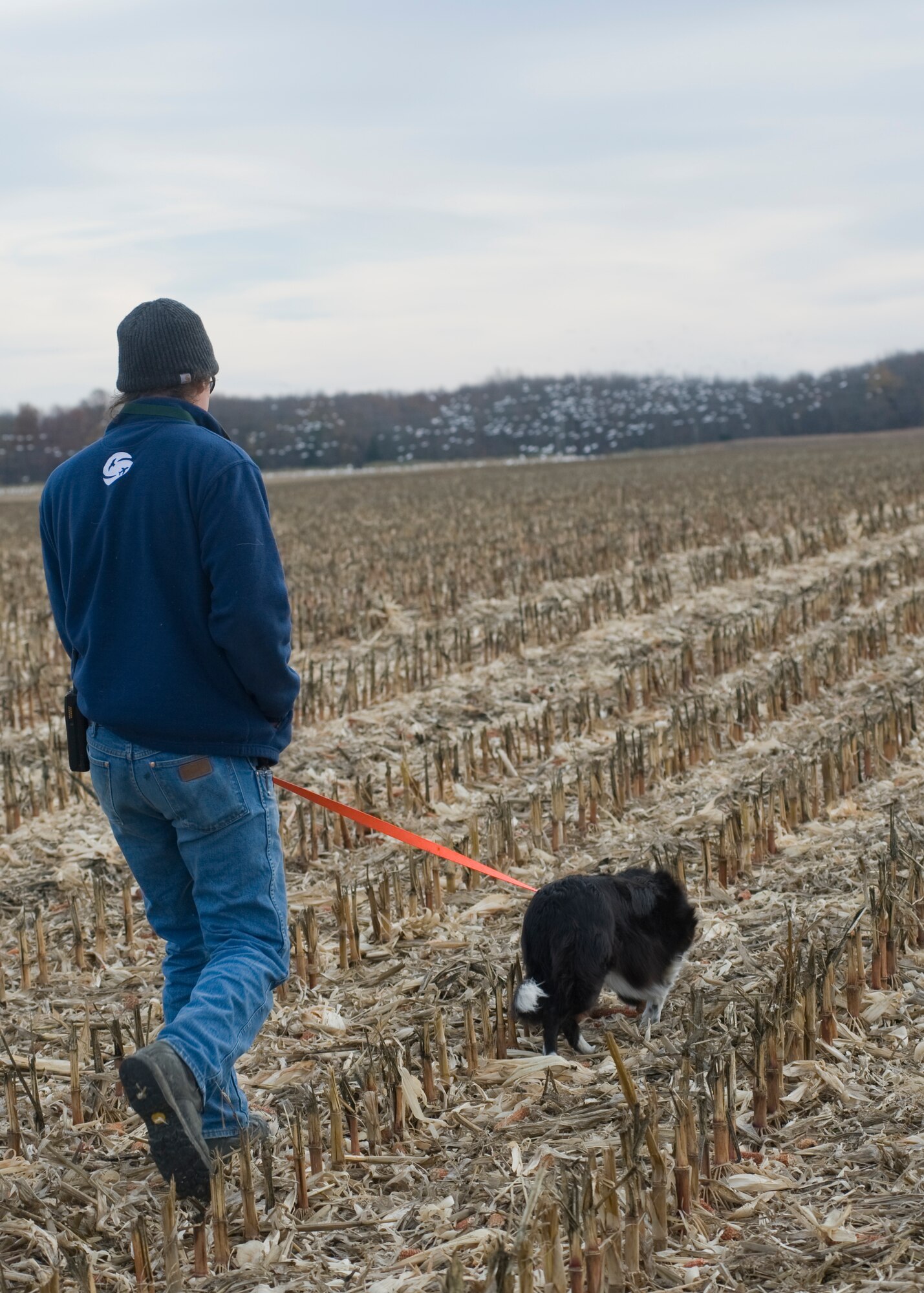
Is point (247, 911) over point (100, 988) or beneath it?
over

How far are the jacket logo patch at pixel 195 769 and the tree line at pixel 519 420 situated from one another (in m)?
77.5

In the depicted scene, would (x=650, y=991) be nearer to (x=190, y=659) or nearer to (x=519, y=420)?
(x=190, y=659)

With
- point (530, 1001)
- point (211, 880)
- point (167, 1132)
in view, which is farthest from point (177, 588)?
point (530, 1001)

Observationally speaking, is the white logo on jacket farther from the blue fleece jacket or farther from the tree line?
the tree line

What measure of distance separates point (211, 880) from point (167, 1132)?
63 cm

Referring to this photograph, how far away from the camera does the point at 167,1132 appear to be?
2717mm

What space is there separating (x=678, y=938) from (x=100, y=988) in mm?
2208

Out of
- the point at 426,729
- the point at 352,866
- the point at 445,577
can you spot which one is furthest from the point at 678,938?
the point at 445,577

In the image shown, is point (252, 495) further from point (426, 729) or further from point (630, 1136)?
point (426, 729)

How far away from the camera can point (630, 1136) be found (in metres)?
2.91

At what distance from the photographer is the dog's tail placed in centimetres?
368

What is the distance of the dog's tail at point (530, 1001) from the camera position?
12.1ft

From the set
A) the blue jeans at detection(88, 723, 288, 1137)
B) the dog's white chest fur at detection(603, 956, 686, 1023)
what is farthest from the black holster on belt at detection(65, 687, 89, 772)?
the dog's white chest fur at detection(603, 956, 686, 1023)

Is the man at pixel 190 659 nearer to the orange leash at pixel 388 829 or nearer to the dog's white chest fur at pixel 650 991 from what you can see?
the orange leash at pixel 388 829
